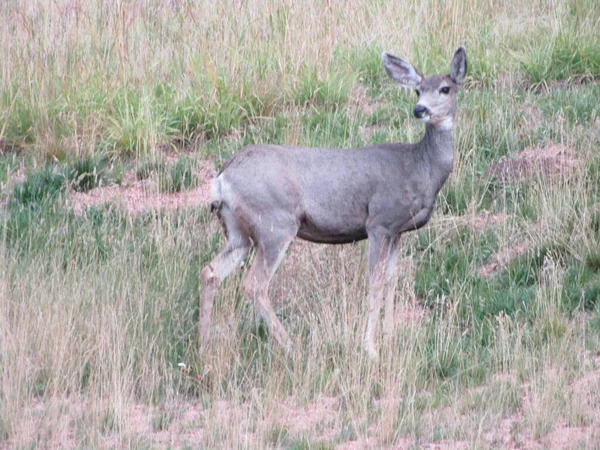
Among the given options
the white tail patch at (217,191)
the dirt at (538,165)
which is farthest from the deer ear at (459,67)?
the white tail patch at (217,191)

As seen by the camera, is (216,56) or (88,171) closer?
(88,171)

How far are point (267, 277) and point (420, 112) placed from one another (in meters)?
1.49

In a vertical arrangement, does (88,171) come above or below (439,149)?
below

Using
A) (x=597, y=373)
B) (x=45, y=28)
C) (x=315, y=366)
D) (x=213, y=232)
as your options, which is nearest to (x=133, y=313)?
(x=315, y=366)

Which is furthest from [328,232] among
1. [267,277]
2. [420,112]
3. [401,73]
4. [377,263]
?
[401,73]

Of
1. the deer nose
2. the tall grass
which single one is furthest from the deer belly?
the tall grass

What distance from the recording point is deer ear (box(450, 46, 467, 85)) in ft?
25.8

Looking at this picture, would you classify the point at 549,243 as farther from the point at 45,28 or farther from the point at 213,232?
the point at 45,28

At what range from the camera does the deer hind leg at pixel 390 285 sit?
735 cm

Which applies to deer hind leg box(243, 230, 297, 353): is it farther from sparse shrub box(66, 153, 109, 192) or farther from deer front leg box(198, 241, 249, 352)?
sparse shrub box(66, 153, 109, 192)

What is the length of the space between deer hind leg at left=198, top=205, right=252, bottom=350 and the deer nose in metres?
1.38

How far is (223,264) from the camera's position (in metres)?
7.46

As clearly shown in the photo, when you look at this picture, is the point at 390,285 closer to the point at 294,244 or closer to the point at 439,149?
the point at 439,149

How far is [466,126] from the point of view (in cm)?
1030
